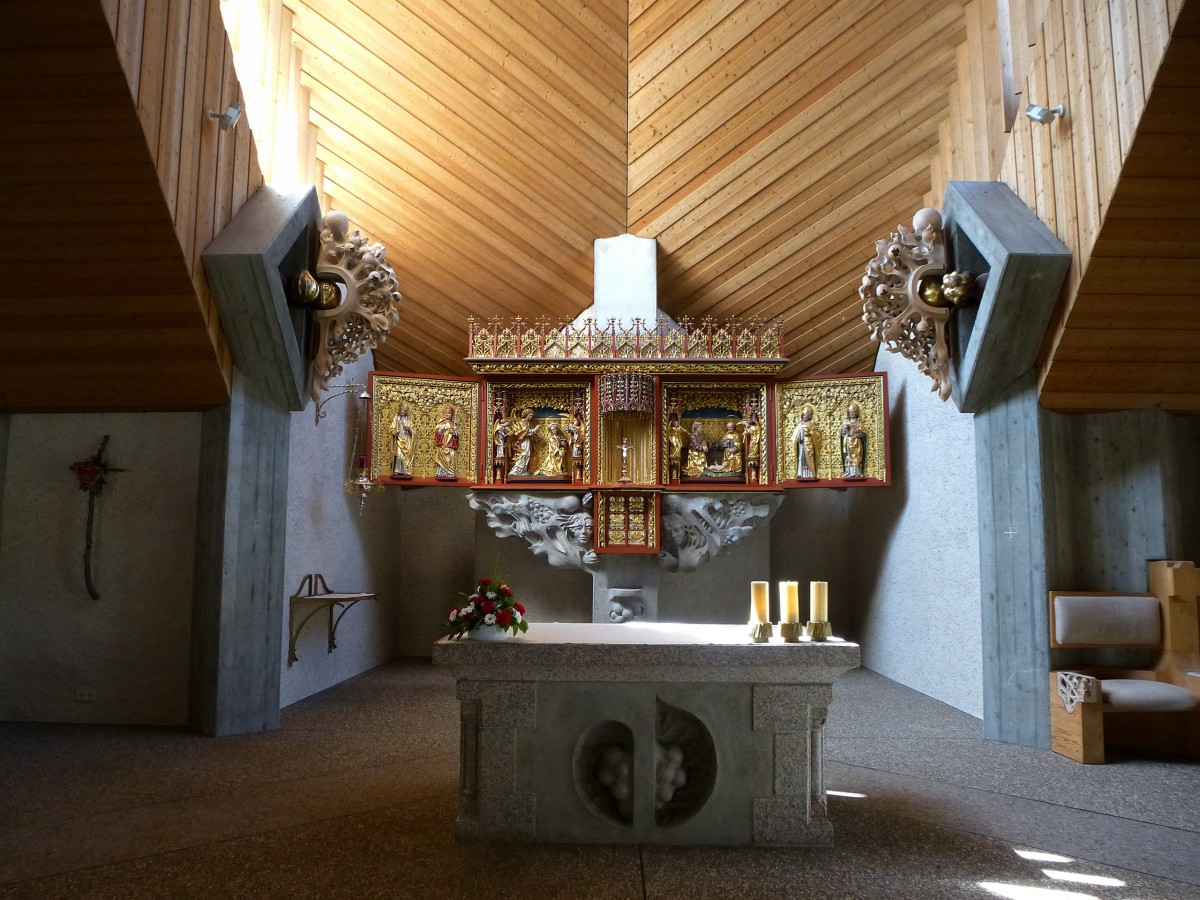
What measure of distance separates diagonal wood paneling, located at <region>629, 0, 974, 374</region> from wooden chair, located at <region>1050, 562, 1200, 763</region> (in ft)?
12.9

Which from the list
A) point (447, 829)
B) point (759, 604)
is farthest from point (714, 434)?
point (447, 829)

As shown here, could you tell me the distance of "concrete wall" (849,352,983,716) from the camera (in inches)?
304

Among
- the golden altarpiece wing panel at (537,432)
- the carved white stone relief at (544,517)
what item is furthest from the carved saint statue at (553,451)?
the carved white stone relief at (544,517)

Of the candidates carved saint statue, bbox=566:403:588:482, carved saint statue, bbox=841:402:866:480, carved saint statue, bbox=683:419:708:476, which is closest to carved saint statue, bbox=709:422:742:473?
carved saint statue, bbox=683:419:708:476

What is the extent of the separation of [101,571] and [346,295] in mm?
2880

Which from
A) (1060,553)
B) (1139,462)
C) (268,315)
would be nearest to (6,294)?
(268,315)

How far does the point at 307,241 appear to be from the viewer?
6.77 metres

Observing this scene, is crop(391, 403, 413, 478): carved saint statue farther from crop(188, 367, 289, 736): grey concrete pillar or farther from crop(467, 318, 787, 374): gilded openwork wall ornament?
crop(188, 367, 289, 736): grey concrete pillar

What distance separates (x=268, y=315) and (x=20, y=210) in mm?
1568

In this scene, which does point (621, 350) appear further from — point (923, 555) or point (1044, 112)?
point (1044, 112)

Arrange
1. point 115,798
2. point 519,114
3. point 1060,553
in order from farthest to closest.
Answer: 1. point 519,114
2. point 1060,553
3. point 115,798

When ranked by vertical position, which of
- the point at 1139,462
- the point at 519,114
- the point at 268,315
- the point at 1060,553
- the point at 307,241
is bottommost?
the point at 1060,553

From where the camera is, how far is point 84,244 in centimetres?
543

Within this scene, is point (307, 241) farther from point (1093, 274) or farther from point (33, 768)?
point (1093, 274)
